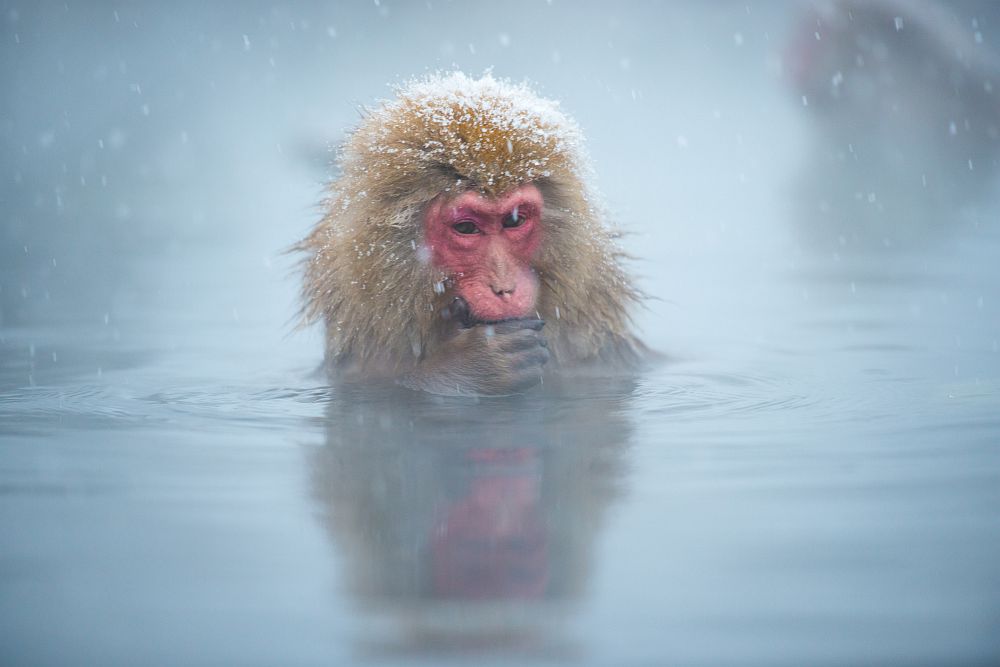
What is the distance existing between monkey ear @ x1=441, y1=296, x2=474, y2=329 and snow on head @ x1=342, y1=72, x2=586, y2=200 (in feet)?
1.19

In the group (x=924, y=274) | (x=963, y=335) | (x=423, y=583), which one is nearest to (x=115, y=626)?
(x=423, y=583)

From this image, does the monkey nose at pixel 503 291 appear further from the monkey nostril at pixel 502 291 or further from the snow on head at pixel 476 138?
the snow on head at pixel 476 138

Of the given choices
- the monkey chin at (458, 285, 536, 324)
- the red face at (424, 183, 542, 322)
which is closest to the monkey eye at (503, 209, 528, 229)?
the red face at (424, 183, 542, 322)

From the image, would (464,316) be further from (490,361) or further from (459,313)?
(490,361)

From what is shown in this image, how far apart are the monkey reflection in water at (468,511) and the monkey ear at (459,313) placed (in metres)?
0.26

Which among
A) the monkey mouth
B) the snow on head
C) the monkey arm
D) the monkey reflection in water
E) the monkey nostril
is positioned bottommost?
the monkey reflection in water

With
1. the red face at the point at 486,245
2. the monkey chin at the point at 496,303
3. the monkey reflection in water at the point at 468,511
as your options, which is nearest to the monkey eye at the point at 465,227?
the red face at the point at 486,245

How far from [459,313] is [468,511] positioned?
60.3 inches

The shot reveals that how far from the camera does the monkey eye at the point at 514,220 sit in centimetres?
350

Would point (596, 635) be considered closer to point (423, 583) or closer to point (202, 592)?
point (423, 583)

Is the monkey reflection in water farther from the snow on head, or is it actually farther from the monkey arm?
the snow on head

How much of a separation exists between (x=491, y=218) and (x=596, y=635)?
78.0 inches

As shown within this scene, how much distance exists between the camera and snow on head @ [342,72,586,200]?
3.46 meters

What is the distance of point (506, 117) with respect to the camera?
3.54m
